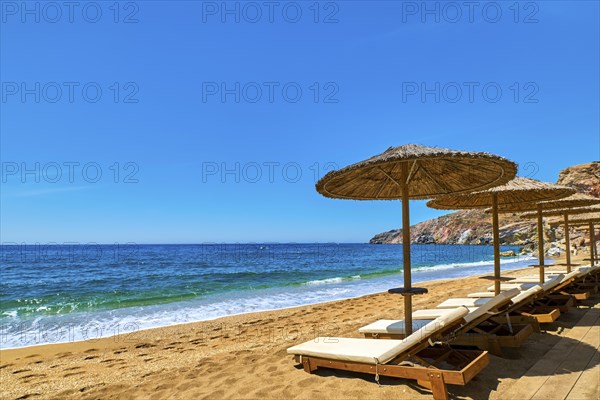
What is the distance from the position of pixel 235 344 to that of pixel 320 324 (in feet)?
6.90

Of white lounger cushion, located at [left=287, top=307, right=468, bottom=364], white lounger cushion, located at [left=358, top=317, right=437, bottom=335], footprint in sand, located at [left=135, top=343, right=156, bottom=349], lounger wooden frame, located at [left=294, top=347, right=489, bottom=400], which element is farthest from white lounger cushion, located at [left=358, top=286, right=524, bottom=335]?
footprint in sand, located at [left=135, top=343, right=156, bottom=349]

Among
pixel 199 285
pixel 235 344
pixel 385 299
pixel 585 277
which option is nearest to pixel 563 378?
pixel 235 344

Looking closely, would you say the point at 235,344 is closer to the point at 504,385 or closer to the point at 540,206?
the point at 504,385

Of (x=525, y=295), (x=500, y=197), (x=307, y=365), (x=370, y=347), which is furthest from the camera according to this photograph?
(x=500, y=197)

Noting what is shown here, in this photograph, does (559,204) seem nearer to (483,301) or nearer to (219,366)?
(483,301)

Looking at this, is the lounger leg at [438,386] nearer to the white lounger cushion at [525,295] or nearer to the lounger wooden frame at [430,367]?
the lounger wooden frame at [430,367]

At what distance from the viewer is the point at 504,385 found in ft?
11.7

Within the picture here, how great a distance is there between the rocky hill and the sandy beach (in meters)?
28.7

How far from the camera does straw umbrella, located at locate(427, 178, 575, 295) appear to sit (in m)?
5.96

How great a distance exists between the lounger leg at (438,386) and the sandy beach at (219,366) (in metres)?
0.16

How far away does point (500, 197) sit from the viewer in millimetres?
7203

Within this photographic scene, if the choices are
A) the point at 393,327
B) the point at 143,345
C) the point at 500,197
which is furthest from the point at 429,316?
the point at 143,345

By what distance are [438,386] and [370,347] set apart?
0.85 m

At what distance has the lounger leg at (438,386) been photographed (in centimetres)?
316
